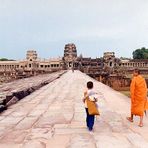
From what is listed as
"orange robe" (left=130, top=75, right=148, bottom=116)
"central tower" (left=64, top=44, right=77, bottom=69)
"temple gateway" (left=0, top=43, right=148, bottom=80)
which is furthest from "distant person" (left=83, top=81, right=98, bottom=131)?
"central tower" (left=64, top=44, right=77, bottom=69)

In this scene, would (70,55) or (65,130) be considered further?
(70,55)

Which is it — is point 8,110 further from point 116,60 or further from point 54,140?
point 116,60

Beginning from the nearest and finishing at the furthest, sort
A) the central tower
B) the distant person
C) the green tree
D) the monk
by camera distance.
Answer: the distant person < the monk < the central tower < the green tree

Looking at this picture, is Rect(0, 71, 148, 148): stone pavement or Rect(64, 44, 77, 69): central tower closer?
Rect(0, 71, 148, 148): stone pavement

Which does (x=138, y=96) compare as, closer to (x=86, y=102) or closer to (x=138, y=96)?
(x=138, y=96)

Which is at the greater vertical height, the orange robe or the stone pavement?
the orange robe

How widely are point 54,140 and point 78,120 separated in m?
1.94

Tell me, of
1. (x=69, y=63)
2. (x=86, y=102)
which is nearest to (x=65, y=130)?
(x=86, y=102)

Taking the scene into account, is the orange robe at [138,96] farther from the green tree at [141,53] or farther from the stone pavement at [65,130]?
the green tree at [141,53]

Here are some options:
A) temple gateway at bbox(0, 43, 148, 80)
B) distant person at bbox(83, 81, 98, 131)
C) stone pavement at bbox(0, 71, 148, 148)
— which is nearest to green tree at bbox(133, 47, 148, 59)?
temple gateway at bbox(0, 43, 148, 80)

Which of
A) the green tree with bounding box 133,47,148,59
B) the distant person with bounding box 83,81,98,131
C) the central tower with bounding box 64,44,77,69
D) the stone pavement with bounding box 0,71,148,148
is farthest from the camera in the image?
the green tree with bounding box 133,47,148,59

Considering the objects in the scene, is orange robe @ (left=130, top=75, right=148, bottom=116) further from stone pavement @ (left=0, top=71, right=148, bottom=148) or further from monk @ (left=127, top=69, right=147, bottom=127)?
stone pavement @ (left=0, top=71, right=148, bottom=148)

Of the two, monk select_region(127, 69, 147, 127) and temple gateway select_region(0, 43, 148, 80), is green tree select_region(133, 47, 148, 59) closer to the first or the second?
temple gateway select_region(0, 43, 148, 80)

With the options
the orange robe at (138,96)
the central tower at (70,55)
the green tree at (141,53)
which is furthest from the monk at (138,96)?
the green tree at (141,53)
